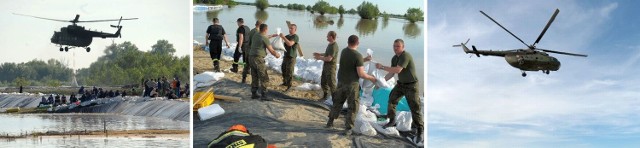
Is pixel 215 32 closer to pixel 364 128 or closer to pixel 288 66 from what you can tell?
pixel 288 66

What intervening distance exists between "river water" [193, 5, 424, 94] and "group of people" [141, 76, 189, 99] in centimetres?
348

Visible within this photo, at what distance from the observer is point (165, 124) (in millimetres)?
9789

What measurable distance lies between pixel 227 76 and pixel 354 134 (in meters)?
1.49

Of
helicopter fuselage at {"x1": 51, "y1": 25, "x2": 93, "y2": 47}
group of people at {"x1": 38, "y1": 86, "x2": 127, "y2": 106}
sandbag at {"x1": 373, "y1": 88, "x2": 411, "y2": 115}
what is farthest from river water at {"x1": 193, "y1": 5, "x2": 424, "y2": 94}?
group of people at {"x1": 38, "y1": 86, "x2": 127, "y2": 106}

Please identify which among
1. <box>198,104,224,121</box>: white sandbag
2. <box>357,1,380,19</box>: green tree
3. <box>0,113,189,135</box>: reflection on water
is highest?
<box>357,1,380,19</box>: green tree

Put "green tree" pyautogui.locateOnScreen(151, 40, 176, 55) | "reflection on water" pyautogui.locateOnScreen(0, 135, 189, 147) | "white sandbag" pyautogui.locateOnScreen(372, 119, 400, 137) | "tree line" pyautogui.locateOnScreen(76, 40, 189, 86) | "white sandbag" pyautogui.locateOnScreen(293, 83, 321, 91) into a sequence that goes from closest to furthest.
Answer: "white sandbag" pyautogui.locateOnScreen(372, 119, 400, 137) → "white sandbag" pyautogui.locateOnScreen(293, 83, 321, 91) → "reflection on water" pyautogui.locateOnScreen(0, 135, 189, 147) → "green tree" pyautogui.locateOnScreen(151, 40, 176, 55) → "tree line" pyautogui.locateOnScreen(76, 40, 189, 86)

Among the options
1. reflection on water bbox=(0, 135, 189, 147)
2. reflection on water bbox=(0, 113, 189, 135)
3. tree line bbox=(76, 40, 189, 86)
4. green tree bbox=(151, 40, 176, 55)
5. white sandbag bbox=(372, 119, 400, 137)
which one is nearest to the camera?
white sandbag bbox=(372, 119, 400, 137)

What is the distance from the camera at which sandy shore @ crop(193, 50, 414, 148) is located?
645cm

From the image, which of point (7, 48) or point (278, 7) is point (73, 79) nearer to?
point (7, 48)

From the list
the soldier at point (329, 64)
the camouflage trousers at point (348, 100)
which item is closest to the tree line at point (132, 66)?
the soldier at point (329, 64)

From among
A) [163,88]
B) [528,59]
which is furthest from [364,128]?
[163,88]

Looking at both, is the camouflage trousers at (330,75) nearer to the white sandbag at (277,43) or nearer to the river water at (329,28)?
the river water at (329,28)

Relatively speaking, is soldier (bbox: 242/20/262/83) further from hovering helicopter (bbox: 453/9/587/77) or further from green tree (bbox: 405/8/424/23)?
hovering helicopter (bbox: 453/9/587/77)

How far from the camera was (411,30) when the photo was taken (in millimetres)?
6961
